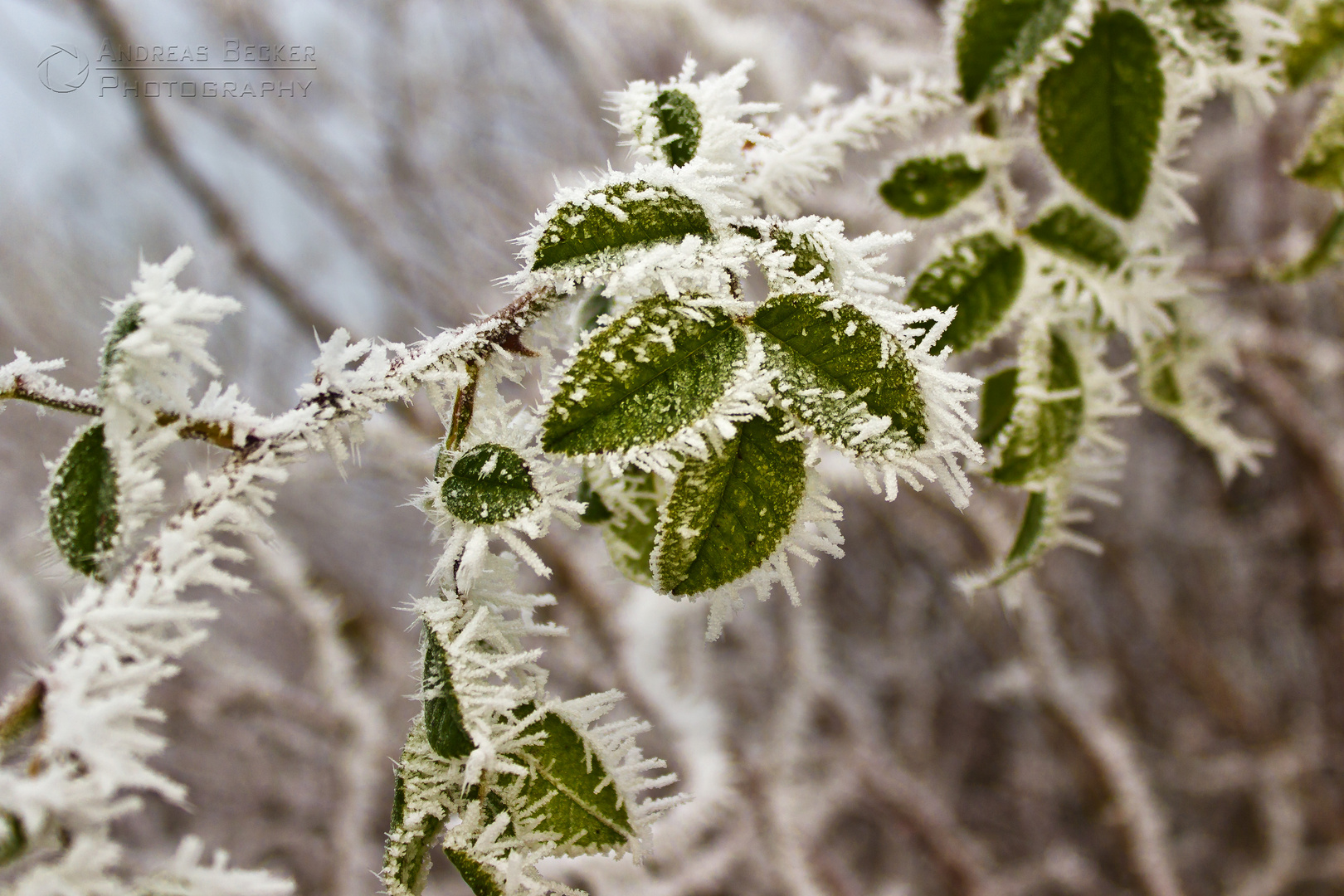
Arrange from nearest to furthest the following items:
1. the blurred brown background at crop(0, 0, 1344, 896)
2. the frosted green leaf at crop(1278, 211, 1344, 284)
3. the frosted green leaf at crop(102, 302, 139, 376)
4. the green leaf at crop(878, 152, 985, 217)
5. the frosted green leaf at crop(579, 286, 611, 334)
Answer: the frosted green leaf at crop(102, 302, 139, 376) → the frosted green leaf at crop(579, 286, 611, 334) → the green leaf at crop(878, 152, 985, 217) → the frosted green leaf at crop(1278, 211, 1344, 284) → the blurred brown background at crop(0, 0, 1344, 896)

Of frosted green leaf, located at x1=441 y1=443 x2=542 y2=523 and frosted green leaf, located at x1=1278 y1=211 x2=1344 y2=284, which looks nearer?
frosted green leaf, located at x1=441 y1=443 x2=542 y2=523

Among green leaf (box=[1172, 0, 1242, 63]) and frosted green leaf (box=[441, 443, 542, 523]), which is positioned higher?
green leaf (box=[1172, 0, 1242, 63])

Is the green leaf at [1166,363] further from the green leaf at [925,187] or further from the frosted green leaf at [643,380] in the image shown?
the frosted green leaf at [643,380]

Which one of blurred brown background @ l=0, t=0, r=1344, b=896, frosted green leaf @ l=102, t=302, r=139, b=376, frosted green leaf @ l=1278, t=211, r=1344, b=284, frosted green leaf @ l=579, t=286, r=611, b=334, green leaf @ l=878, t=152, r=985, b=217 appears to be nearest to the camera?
frosted green leaf @ l=102, t=302, r=139, b=376

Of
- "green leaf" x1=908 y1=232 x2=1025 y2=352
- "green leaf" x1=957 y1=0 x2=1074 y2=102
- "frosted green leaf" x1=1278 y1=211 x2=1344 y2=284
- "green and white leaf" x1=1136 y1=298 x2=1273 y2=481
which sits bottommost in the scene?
"green and white leaf" x1=1136 y1=298 x2=1273 y2=481

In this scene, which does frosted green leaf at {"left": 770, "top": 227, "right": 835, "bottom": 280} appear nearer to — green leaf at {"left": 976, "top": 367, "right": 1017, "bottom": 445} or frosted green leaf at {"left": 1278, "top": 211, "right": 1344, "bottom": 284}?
green leaf at {"left": 976, "top": 367, "right": 1017, "bottom": 445}

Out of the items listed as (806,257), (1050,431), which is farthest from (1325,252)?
(806,257)

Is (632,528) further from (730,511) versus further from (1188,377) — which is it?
(1188,377)

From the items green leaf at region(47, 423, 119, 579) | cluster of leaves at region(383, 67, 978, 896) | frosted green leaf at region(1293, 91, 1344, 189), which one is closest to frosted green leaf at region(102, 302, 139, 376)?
green leaf at region(47, 423, 119, 579)
